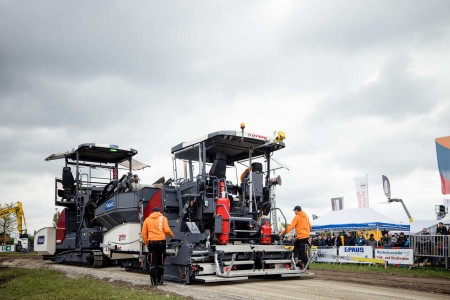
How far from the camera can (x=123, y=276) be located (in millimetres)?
12484

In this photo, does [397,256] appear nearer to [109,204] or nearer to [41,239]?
[109,204]

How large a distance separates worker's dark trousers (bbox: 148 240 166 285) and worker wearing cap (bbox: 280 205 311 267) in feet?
10.8

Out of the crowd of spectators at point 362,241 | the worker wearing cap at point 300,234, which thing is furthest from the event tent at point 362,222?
the worker wearing cap at point 300,234

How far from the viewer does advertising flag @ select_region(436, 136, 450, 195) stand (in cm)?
2044

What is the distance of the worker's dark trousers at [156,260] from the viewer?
410 inches

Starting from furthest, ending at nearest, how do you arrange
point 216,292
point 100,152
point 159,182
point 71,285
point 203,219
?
point 100,152 → point 159,182 → point 203,219 → point 71,285 → point 216,292

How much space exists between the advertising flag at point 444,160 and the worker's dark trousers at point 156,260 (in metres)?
14.3

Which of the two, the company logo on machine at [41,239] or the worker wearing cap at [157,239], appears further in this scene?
the company logo on machine at [41,239]

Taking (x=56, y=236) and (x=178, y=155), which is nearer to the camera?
(x=178, y=155)

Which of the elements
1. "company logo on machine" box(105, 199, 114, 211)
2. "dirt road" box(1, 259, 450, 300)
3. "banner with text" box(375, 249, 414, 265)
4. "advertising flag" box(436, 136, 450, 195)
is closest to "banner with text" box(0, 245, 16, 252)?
"company logo on machine" box(105, 199, 114, 211)

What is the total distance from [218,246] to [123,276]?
3248mm

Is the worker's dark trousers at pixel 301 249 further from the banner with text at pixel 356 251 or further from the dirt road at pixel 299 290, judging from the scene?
the banner with text at pixel 356 251

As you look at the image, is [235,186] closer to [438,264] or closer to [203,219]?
[203,219]

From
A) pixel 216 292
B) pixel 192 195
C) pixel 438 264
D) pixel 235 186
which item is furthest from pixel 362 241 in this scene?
pixel 216 292
